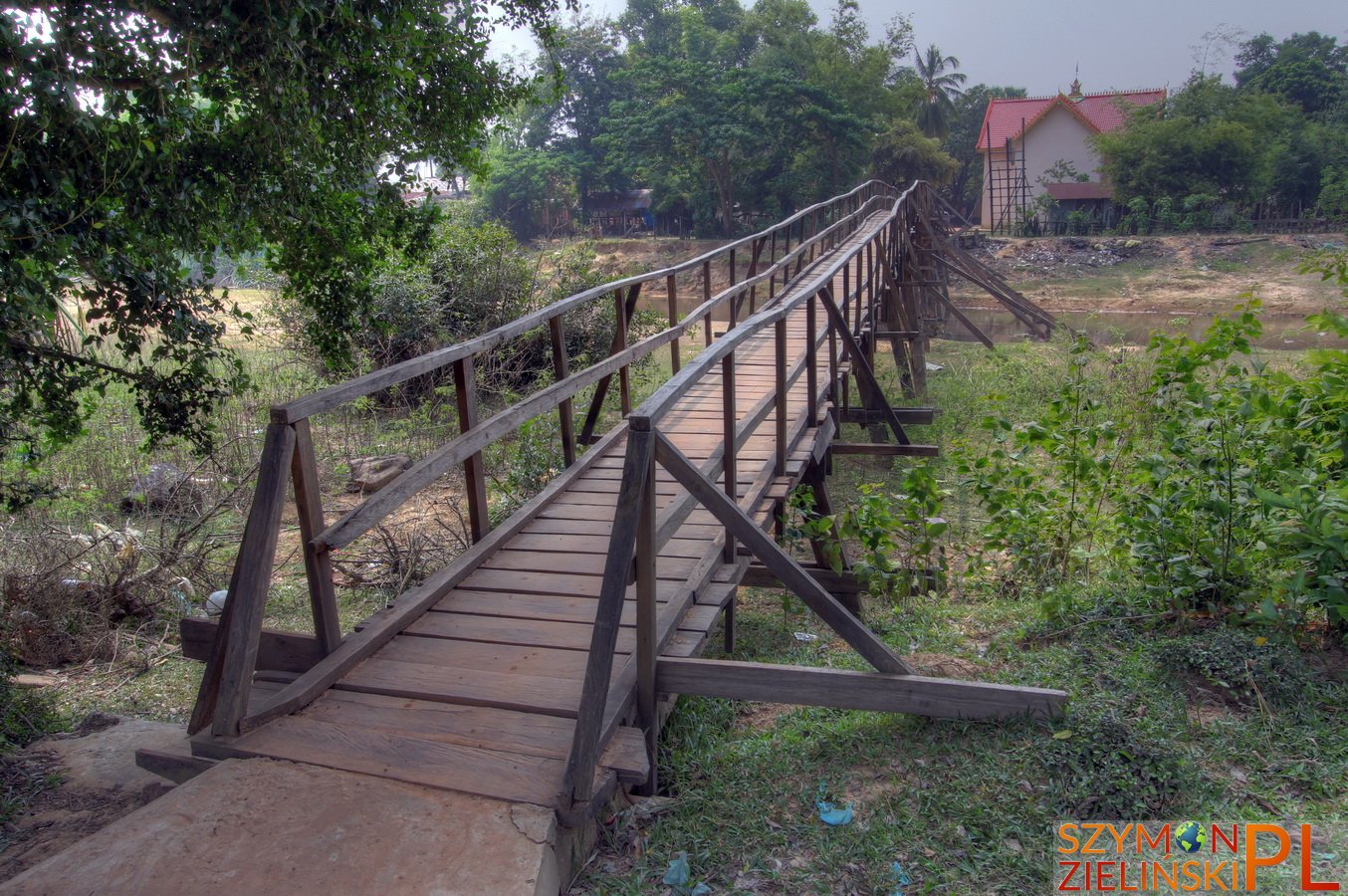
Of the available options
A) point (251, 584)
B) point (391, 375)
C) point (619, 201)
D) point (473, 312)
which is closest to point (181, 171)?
point (391, 375)

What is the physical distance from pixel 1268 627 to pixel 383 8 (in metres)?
4.27

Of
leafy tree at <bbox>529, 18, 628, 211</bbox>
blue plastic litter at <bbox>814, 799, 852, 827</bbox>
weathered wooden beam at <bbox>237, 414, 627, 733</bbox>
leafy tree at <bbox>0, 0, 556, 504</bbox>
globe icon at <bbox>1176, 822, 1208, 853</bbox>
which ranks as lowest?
blue plastic litter at <bbox>814, 799, 852, 827</bbox>

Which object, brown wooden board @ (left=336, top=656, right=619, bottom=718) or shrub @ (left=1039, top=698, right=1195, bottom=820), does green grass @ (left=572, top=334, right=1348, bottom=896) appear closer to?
shrub @ (left=1039, top=698, right=1195, bottom=820)

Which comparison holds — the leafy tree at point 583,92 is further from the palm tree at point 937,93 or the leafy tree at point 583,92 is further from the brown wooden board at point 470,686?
the brown wooden board at point 470,686

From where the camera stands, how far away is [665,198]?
36250mm

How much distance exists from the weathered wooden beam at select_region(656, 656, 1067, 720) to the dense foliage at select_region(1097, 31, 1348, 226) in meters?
29.9

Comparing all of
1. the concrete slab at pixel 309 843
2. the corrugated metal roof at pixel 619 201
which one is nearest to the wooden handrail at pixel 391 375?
the concrete slab at pixel 309 843

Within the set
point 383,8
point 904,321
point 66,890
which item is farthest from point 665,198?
point 66,890

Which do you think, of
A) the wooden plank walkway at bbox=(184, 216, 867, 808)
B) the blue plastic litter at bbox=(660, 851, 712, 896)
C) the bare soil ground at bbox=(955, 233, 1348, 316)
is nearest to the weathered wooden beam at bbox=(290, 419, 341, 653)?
the wooden plank walkway at bbox=(184, 216, 867, 808)

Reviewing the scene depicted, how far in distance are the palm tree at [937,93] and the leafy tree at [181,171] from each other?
3974cm

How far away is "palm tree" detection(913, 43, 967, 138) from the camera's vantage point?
42000 millimetres

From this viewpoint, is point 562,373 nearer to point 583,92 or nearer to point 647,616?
point 647,616

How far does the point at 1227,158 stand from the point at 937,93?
17.0 m

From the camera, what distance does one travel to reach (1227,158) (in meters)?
28.8
